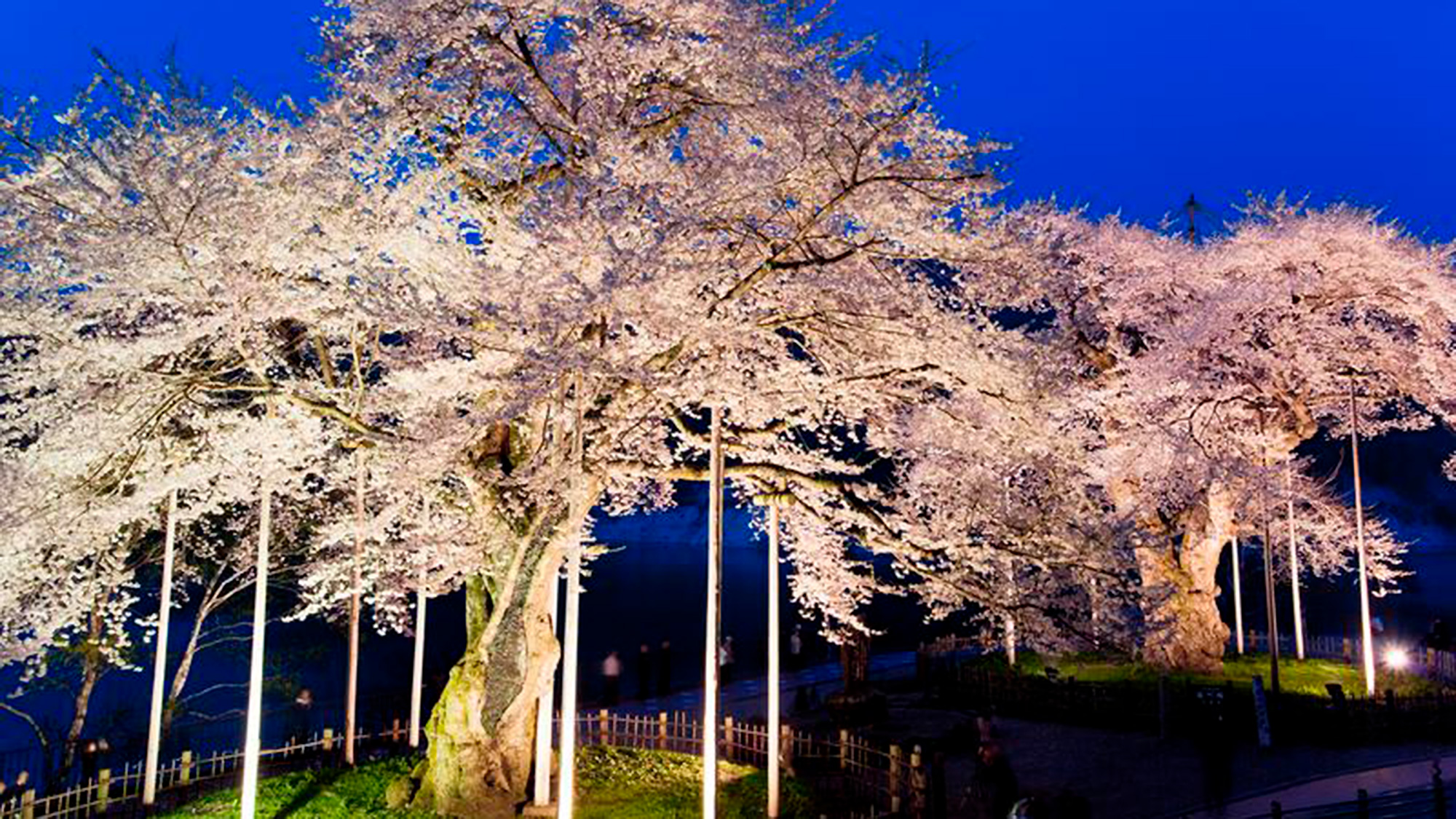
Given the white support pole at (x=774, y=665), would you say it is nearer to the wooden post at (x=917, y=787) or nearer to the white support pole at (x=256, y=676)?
the wooden post at (x=917, y=787)

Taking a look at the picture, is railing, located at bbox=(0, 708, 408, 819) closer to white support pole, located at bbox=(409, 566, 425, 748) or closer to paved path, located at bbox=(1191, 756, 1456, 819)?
white support pole, located at bbox=(409, 566, 425, 748)

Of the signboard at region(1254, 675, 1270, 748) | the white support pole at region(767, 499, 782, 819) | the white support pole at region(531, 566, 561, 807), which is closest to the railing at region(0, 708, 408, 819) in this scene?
the white support pole at region(531, 566, 561, 807)

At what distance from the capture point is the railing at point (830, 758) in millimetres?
13422

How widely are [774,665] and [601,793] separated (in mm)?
3548

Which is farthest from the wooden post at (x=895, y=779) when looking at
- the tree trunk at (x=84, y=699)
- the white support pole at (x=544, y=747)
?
the tree trunk at (x=84, y=699)

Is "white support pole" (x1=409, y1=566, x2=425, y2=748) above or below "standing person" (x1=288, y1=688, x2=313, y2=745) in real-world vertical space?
above

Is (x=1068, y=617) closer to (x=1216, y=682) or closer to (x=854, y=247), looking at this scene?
(x=854, y=247)

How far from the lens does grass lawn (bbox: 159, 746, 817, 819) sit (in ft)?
46.5

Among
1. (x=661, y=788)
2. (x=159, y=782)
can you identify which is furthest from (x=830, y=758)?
(x=159, y=782)

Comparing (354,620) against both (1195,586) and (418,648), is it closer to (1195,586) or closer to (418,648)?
(418,648)

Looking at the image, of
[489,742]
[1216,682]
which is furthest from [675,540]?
[489,742]

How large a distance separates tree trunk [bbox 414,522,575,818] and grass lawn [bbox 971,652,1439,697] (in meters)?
14.2

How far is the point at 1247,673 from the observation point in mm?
26984

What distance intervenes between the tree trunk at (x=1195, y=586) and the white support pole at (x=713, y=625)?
17480 mm
